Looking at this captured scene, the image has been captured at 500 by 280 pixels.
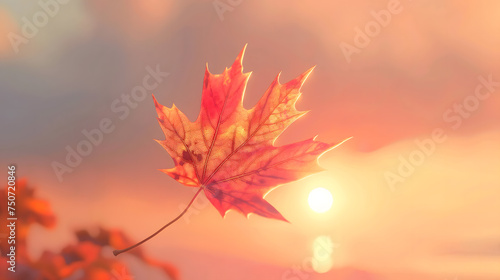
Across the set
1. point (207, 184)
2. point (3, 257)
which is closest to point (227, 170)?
point (207, 184)

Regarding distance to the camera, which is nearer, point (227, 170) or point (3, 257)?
point (227, 170)

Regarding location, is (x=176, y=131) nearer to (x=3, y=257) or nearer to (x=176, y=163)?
(x=176, y=163)

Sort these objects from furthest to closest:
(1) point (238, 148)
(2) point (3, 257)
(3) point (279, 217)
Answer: (2) point (3, 257)
(1) point (238, 148)
(3) point (279, 217)

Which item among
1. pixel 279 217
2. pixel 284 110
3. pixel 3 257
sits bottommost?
pixel 3 257

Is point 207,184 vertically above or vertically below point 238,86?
below

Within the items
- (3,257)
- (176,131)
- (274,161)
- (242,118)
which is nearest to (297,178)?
(274,161)

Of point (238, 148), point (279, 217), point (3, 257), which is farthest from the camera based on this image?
point (3, 257)

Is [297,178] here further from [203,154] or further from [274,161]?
[203,154]
